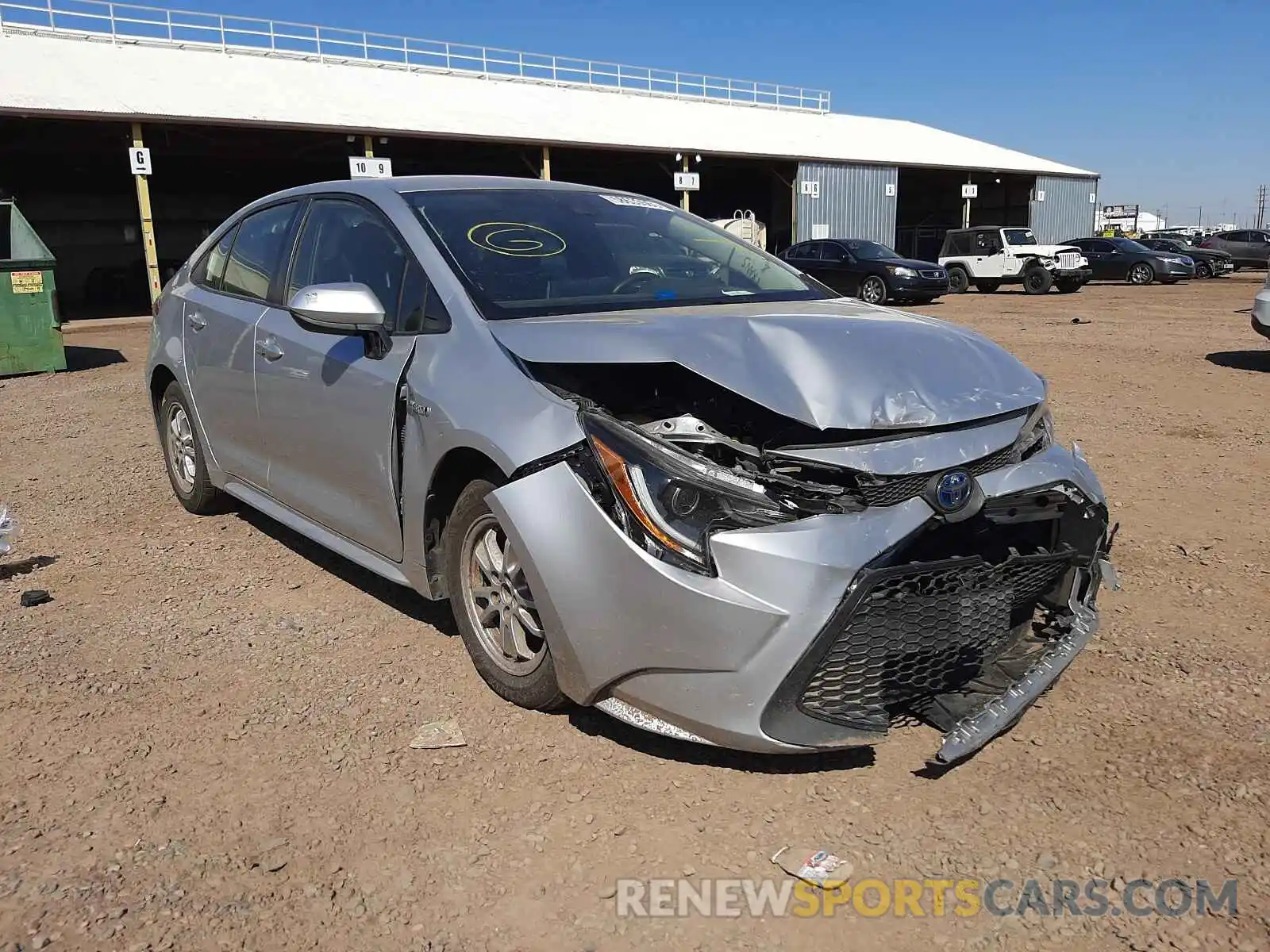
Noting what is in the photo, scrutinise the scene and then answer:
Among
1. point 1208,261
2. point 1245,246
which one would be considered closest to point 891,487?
point 1208,261

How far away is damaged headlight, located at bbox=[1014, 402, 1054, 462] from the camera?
2.99m

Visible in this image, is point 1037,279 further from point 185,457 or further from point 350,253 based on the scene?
point 350,253

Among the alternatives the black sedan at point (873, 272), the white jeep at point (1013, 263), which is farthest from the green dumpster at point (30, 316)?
the white jeep at point (1013, 263)

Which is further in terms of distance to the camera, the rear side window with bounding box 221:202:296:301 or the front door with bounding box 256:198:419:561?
the rear side window with bounding box 221:202:296:301

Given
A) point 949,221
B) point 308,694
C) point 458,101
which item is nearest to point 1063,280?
point 458,101

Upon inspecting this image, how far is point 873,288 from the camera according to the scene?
2077cm

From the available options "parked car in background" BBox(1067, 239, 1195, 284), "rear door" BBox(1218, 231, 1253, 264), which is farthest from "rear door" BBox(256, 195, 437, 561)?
"rear door" BBox(1218, 231, 1253, 264)

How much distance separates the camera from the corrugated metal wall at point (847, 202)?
30406 mm

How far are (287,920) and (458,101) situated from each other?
27509 mm

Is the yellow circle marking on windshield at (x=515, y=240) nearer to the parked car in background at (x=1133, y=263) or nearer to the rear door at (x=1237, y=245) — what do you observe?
the parked car in background at (x=1133, y=263)

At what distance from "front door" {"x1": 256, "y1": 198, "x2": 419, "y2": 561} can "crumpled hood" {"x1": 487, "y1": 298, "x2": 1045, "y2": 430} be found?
0.60 metres

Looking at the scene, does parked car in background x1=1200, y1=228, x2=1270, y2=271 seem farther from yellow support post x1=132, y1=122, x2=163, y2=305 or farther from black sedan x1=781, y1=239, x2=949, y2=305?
yellow support post x1=132, y1=122, x2=163, y2=305

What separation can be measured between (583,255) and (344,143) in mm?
24060

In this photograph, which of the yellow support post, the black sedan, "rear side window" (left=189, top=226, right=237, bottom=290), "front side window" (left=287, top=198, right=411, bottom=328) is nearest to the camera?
"front side window" (left=287, top=198, right=411, bottom=328)
